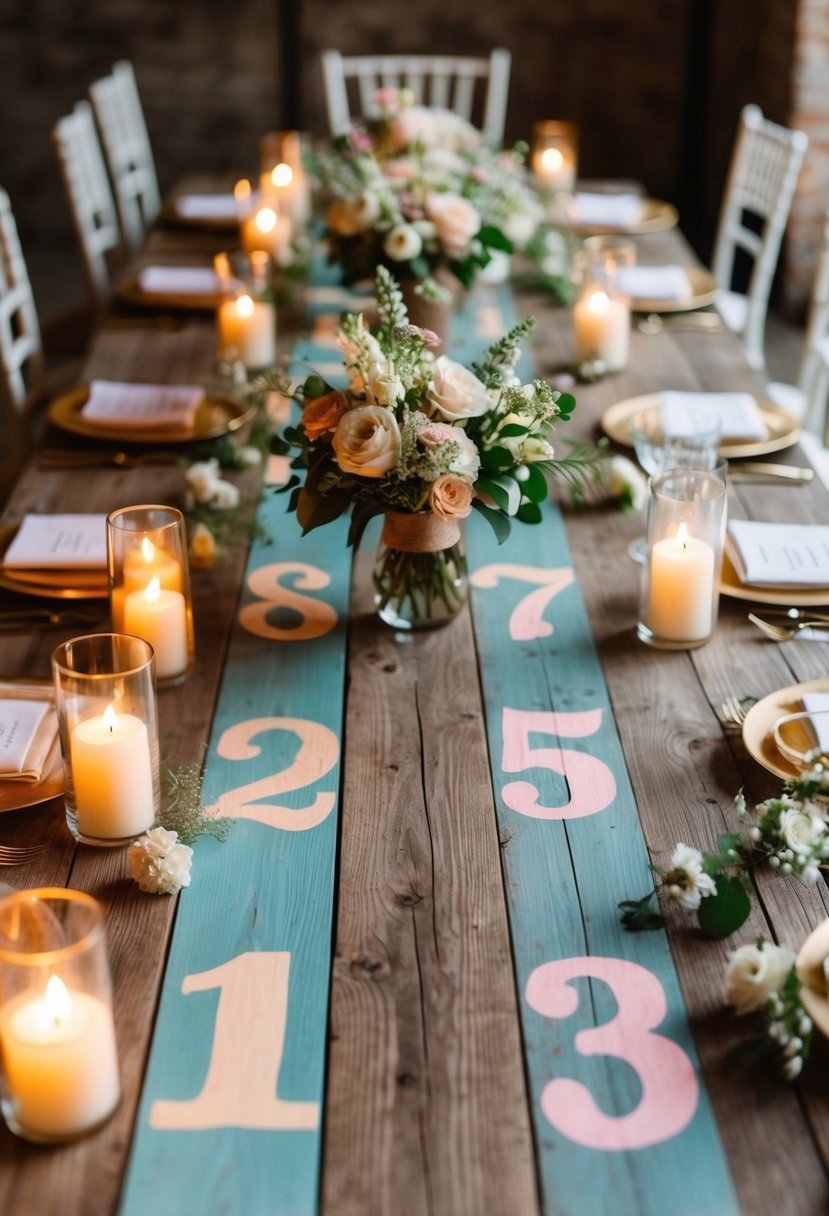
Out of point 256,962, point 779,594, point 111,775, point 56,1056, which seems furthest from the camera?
point 779,594

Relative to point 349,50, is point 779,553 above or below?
above

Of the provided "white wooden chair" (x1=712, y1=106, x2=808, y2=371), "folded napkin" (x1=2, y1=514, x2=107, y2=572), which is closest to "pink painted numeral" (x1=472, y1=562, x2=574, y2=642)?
"folded napkin" (x1=2, y1=514, x2=107, y2=572)

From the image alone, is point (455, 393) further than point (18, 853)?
Yes

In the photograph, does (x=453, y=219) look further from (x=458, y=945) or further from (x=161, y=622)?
(x=458, y=945)

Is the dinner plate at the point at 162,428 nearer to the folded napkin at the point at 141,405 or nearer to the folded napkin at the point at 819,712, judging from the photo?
the folded napkin at the point at 141,405

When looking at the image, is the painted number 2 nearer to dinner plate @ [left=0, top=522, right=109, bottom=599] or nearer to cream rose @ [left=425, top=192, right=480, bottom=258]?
dinner plate @ [left=0, top=522, right=109, bottom=599]

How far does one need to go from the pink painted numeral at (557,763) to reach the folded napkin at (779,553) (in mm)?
396

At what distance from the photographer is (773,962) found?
1184 mm

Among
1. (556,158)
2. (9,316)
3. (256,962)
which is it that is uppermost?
(256,962)

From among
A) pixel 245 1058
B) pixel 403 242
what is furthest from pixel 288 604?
pixel 403 242

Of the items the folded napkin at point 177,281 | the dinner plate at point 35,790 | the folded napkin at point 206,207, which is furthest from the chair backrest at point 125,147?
the dinner plate at point 35,790

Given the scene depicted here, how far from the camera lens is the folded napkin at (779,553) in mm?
1921

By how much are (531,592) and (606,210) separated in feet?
7.11

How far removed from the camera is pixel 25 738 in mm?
1564
